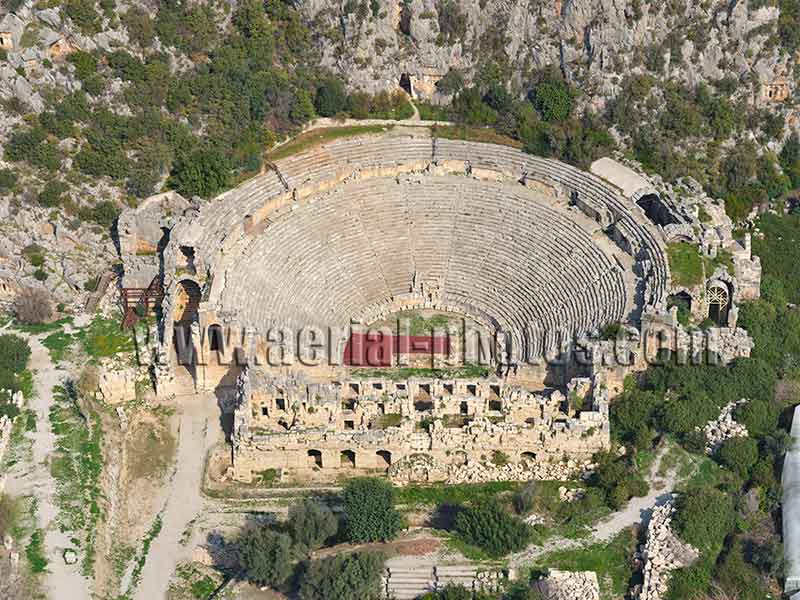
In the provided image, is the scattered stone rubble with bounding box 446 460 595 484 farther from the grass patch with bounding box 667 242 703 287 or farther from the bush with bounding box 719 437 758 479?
the grass patch with bounding box 667 242 703 287

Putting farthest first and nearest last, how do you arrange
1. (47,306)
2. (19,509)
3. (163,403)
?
(47,306), (163,403), (19,509)

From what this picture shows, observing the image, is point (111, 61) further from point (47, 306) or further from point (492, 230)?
point (492, 230)

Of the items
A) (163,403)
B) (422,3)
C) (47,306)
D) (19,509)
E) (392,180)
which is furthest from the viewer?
(422,3)

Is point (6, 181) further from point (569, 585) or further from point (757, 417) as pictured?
point (757, 417)

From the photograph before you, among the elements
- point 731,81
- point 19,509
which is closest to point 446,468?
point 19,509

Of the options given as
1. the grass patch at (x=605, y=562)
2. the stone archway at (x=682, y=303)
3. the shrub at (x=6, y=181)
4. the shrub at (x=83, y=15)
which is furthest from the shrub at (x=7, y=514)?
the stone archway at (x=682, y=303)

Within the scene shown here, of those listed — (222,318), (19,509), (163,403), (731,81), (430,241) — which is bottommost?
(19,509)

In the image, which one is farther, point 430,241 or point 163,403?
point 430,241

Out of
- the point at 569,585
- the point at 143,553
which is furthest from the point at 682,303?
the point at 143,553
